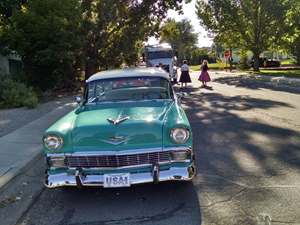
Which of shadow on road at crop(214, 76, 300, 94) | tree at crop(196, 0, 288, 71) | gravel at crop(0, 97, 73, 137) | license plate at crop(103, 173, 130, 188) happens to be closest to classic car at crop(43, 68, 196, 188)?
license plate at crop(103, 173, 130, 188)

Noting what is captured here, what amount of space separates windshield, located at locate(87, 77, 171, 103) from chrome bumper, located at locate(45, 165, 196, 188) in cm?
200

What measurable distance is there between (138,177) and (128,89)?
91.8 inches

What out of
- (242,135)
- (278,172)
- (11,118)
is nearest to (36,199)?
(278,172)

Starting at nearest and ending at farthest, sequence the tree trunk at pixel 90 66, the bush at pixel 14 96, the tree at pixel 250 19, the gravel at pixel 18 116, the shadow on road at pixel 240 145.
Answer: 1. the shadow on road at pixel 240 145
2. the gravel at pixel 18 116
3. the bush at pixel 14 96
4. the tree trunk at pixel 90 66
5. the tree at pixel 250 19

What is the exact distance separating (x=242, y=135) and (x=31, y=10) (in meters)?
14.0

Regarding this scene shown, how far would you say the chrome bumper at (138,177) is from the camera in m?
5.67

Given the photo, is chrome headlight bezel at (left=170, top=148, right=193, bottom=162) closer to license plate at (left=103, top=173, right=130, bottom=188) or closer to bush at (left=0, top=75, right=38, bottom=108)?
license plate at (left=103, top=173, right=130, bottom=188)

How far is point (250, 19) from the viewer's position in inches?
1746

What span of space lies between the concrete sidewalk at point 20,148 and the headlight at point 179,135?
103 inches

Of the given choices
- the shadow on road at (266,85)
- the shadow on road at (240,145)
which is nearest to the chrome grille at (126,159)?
the shadow on road at (240,145)

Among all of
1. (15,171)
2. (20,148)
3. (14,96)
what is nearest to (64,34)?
(14,96)

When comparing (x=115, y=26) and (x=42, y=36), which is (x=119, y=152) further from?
(x=115, y=26)

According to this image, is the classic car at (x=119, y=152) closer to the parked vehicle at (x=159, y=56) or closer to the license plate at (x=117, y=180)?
the license plate at (x=117, y=180)

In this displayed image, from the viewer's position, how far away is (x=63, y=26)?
68.7 feet
